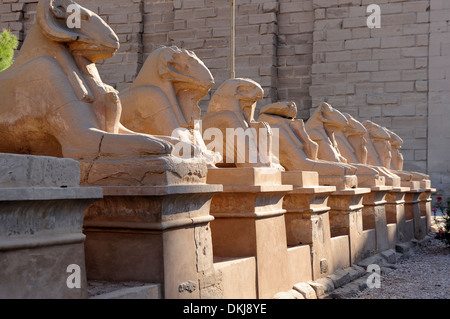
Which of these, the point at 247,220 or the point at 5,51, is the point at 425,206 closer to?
the point at 5,51

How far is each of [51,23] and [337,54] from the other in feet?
38.9

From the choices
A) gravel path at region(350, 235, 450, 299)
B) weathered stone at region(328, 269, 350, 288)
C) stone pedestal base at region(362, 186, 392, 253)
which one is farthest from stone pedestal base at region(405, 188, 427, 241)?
weathered stone at region(328, 269, 350, 288)

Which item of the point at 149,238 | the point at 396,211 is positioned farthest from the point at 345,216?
the point at 149,238

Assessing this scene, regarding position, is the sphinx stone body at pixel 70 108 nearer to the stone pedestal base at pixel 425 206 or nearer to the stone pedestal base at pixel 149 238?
the stone pedestal base at pixel 149 238

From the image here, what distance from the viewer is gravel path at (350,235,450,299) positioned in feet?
19.5

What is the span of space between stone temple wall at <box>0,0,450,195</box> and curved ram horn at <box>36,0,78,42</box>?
11363 millimetres

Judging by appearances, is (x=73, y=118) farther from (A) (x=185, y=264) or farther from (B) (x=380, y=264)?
(B) (x=380, y=264)

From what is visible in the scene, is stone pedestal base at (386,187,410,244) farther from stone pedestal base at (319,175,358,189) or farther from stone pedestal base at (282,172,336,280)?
stone pedestal base at (282,172,336,280)

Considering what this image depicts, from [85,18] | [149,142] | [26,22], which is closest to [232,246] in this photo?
[149,142]

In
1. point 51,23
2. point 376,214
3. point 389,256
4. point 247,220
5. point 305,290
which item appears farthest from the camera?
point 376,214

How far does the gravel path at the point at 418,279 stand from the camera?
19.5 ft

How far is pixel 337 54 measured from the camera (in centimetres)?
1485

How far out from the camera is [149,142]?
3.48 meters

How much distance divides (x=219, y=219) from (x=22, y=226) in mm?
2195
